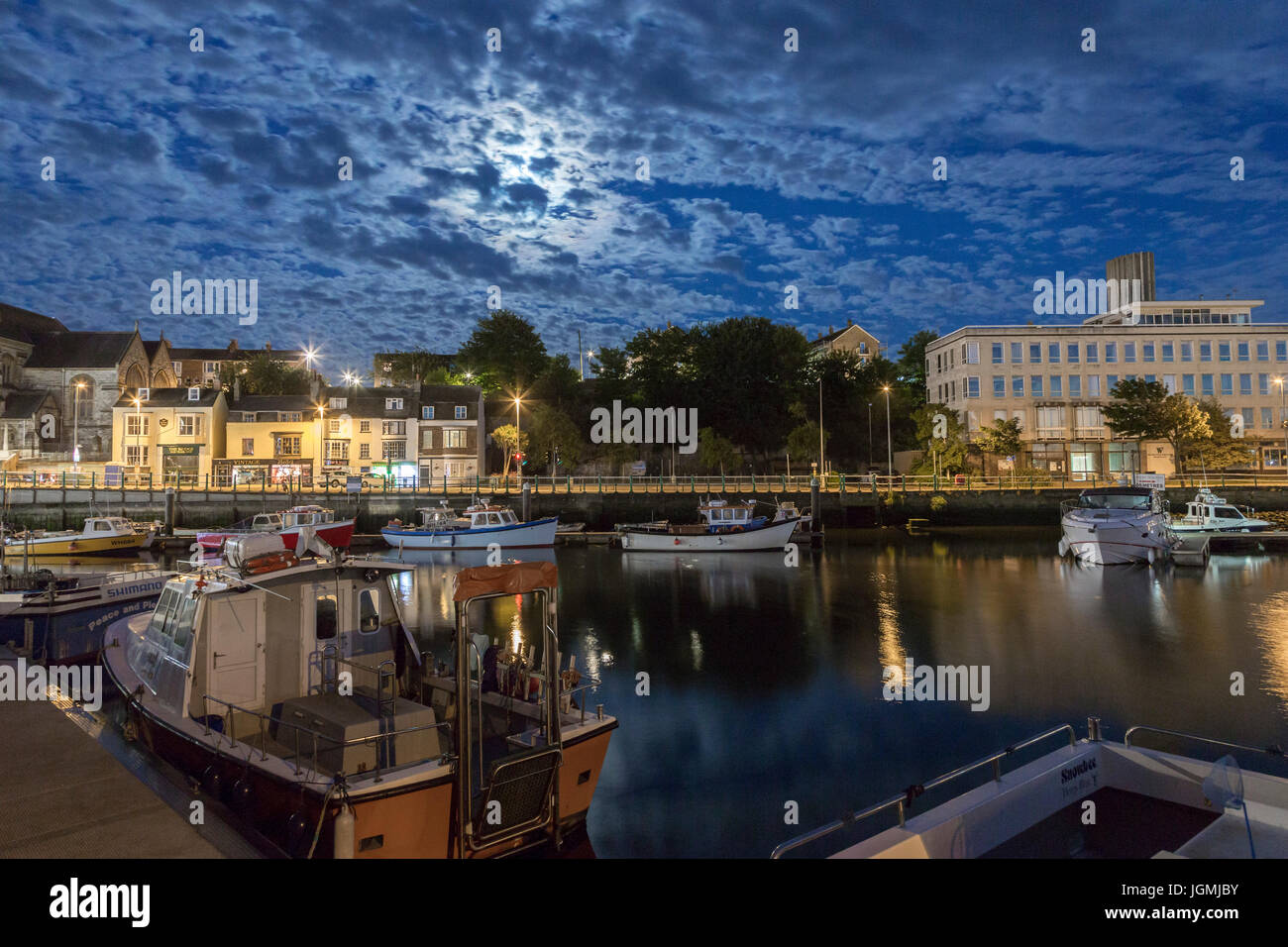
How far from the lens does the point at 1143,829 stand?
289 inches

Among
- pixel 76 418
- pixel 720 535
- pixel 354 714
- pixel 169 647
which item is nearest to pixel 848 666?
pixel 354 714

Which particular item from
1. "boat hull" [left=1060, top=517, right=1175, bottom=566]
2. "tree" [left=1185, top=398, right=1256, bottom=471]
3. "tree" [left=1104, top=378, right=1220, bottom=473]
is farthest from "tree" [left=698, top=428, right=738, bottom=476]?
"tree" [left=1185, top=398, right=1256, bottom=471]

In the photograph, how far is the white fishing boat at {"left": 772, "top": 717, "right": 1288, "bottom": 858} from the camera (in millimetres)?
6016

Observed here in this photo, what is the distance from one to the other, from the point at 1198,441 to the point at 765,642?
57318 mm

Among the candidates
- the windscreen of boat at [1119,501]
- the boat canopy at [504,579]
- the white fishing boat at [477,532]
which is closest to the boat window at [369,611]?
the boat canopy at [504,579]

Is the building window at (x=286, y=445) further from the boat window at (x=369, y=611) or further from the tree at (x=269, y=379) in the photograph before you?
the boat window at (x=369, y=611)

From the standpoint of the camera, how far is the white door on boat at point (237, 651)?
30.0 feet

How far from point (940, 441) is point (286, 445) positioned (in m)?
56.9

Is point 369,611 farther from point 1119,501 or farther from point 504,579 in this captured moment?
point 1119,501

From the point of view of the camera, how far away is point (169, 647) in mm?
9773
